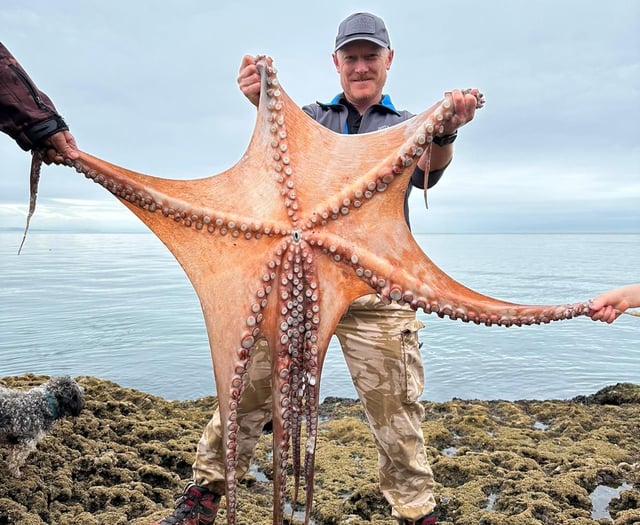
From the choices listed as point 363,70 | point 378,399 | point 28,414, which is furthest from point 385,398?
point 28,414

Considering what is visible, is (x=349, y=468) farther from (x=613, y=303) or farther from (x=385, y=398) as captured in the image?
(x=613, y=303)

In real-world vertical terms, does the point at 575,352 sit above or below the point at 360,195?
below

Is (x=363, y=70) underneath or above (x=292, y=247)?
above

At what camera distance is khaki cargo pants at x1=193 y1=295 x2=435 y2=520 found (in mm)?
3924

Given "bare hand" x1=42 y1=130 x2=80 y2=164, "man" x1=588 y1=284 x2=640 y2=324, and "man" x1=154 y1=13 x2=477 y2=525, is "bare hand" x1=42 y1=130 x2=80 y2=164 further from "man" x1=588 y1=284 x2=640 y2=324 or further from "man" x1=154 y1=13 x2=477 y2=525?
"man" x1=588 y1=284 x2=640 y2=324

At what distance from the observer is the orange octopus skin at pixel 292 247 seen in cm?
294

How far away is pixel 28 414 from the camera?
4.61 m

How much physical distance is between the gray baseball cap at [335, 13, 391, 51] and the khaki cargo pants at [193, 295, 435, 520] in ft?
6.75

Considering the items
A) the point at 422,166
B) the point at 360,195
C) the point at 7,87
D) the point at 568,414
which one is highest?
the point at 7,87

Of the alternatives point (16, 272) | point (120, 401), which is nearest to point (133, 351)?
point (120, 401)

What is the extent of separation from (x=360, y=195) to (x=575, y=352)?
1164 centimetres

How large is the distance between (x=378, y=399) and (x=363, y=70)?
2.67 meters

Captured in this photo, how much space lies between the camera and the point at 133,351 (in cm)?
1192

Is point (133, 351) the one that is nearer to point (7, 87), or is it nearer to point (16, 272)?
point (7, 87)
